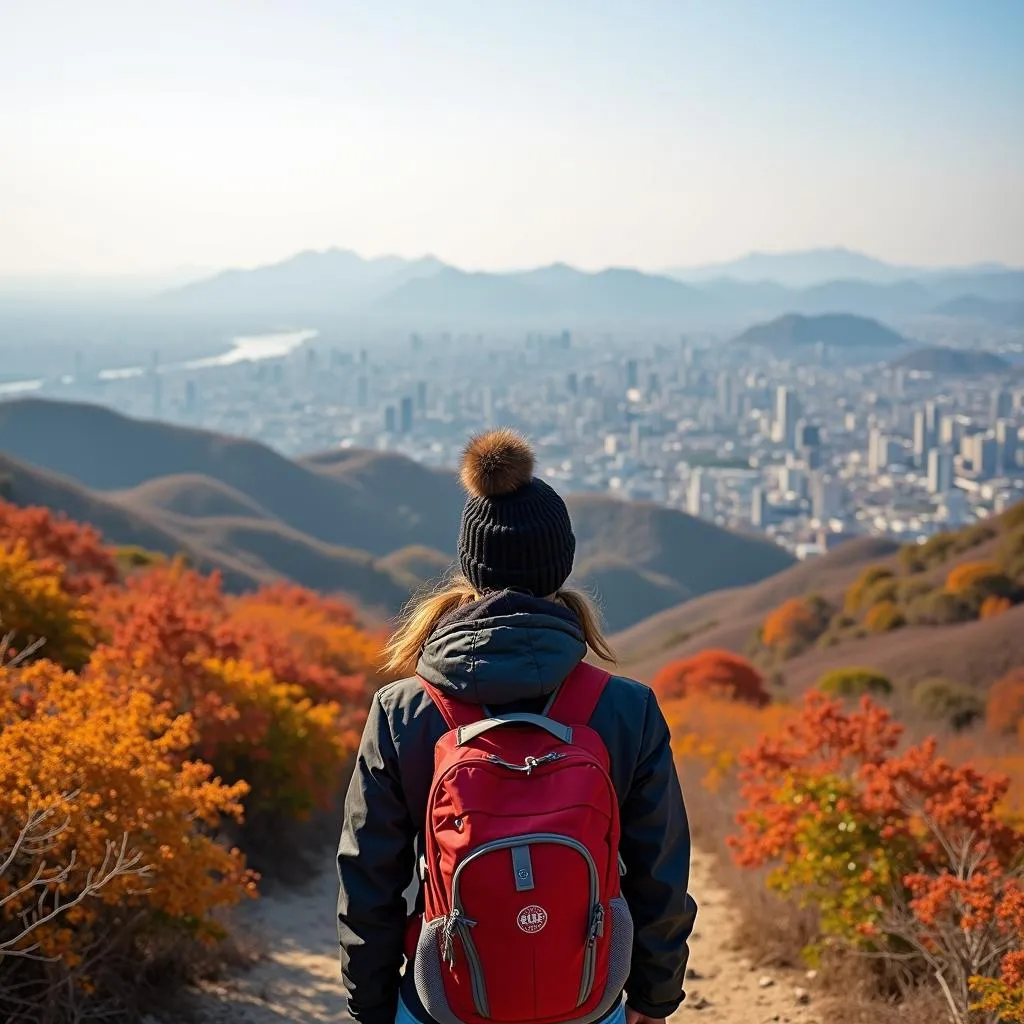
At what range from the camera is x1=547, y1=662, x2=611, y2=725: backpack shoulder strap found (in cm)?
225

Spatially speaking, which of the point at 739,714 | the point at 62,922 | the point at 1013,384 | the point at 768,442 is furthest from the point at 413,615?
the point at 1013,384

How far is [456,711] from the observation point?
2.26 meters

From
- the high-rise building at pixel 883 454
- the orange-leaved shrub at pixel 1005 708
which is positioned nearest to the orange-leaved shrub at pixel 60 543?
the orange-leaved shrub at pixel 1005 708

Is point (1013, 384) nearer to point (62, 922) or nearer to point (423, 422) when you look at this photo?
point (423, 422)

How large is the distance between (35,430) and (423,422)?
90.1 meters

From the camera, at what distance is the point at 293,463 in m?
92.9

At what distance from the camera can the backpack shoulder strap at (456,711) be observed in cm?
224

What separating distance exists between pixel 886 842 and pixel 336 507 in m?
83.5

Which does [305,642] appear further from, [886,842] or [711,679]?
[886,842]

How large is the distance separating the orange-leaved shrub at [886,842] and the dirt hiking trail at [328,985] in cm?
43

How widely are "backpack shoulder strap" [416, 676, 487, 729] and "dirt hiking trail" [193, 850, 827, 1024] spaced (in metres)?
3.40

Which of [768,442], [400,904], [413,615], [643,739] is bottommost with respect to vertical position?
[768,442]

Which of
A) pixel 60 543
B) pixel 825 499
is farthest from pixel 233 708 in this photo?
pixel 825 499

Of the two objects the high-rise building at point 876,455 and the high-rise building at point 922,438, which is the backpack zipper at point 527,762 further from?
the high-rise building at point 922,438
